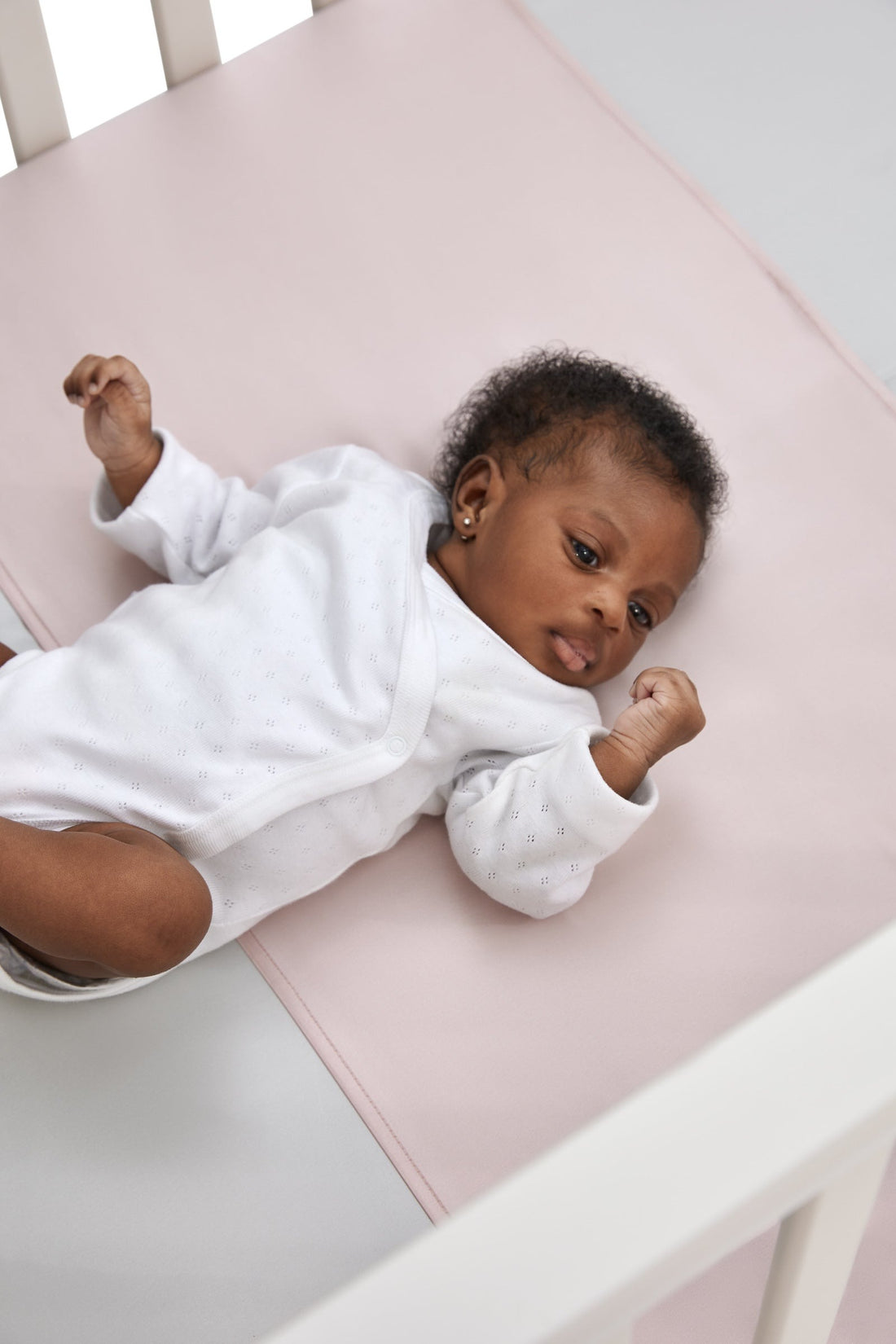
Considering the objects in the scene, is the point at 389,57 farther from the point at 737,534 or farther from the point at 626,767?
the point at 626,767

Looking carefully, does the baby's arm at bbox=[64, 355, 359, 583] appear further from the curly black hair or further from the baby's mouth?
the baby's mouth

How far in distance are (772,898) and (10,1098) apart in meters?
0.57

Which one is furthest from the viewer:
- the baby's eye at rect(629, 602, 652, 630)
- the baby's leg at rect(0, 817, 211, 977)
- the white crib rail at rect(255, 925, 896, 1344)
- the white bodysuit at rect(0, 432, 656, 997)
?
the baby's eye at rect(629, 602, 652, 630)

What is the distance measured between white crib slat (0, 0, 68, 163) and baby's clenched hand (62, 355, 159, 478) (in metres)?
0.35

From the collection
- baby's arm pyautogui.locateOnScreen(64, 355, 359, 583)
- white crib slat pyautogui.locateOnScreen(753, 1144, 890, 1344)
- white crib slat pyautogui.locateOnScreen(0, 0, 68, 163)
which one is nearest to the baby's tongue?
baby's arm pyautogui.locateOnScreen(64, 355, 359, 583)

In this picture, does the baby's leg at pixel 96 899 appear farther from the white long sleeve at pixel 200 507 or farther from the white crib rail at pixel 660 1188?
the white crib rail at pixel 660 1188

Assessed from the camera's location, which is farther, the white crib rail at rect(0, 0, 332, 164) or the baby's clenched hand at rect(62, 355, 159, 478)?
the white crib rail at rect(0, 0, 332, 164)

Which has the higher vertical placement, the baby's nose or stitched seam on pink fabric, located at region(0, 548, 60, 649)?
stitched seam on pink fabric, located at region(0, 548, 60, 649)

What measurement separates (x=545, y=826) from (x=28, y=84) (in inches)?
34.0

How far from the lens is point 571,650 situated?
0.99 m

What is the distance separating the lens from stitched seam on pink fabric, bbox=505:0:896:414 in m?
1.19

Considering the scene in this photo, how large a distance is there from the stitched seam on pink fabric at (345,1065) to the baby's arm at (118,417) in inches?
15.0

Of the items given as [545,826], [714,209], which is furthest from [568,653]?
[714,209]

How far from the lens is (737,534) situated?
1.11 m
